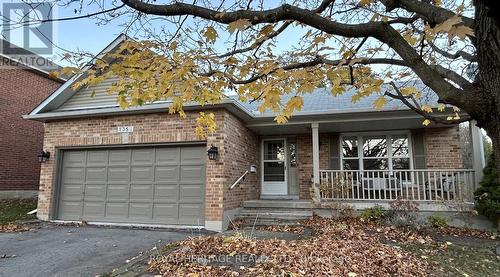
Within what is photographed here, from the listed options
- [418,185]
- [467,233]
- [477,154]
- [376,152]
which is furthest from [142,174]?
[477,154]

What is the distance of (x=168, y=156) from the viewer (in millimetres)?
9172

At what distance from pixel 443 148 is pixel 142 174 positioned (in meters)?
8.87

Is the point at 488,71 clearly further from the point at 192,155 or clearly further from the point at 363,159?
the point at 363,159

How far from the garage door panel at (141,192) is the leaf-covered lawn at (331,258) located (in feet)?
10.7

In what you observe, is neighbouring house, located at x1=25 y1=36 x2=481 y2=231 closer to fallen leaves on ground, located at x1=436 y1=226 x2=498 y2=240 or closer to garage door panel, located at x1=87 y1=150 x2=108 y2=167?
garage door panel, located at x1=87 y1=150 x2=108 y2=167

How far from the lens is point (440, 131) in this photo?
1032 centimetres

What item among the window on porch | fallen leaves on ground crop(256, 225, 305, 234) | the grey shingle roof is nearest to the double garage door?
fallen leaves on ground crop(256, 225, 305, 234)

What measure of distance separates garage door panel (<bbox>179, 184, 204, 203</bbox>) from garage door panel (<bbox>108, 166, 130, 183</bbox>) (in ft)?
5.66

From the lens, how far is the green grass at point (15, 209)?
951cm

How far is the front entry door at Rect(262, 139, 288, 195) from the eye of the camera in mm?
11422

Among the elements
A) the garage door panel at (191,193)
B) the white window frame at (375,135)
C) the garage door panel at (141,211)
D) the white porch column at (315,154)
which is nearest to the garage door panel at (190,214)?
the garage door panel at (191,193)

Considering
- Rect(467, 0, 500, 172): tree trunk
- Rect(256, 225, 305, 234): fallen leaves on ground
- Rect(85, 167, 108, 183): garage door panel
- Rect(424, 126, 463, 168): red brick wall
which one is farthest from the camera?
Rect(424, 126, 463, 168): red brick wall

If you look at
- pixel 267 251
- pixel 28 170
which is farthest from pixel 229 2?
pixel 28 170

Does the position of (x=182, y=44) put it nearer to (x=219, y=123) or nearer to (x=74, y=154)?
(x=219, y=123)
